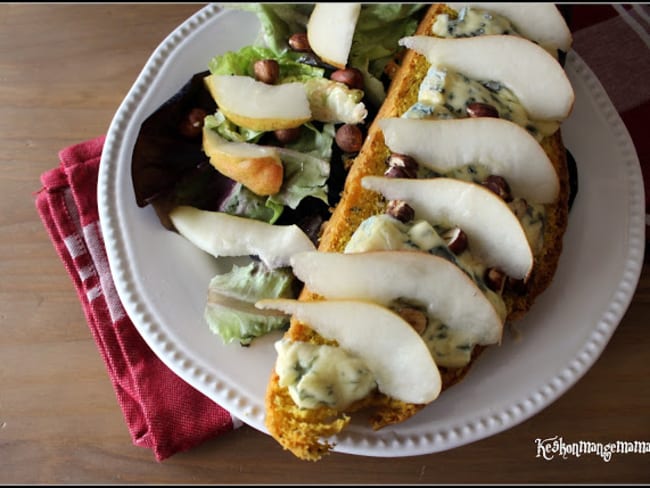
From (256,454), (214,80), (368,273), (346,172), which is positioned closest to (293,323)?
(368,273)

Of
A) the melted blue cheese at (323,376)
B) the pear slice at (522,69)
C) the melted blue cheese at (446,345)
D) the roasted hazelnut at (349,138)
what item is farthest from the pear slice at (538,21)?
the melted blue cheese at (323,376)

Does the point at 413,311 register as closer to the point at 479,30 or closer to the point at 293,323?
the point at 293,323

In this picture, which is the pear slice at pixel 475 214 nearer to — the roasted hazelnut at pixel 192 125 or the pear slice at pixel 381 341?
the pear slice at pixel 381 341

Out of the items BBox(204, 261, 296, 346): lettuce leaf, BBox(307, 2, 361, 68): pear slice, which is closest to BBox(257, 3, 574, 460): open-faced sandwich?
BBox(204, 261, 296, 346): lettuce leaf

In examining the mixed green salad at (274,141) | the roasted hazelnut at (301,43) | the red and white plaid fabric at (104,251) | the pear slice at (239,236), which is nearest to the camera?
the red and white plaid fabric at (104,251)

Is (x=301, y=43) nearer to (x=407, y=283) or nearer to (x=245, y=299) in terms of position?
(x=245, y=299)

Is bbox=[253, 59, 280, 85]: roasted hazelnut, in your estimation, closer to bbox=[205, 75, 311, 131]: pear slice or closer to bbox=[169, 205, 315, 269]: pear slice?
bbox=[205, 75, 311, 131]: pear slice
